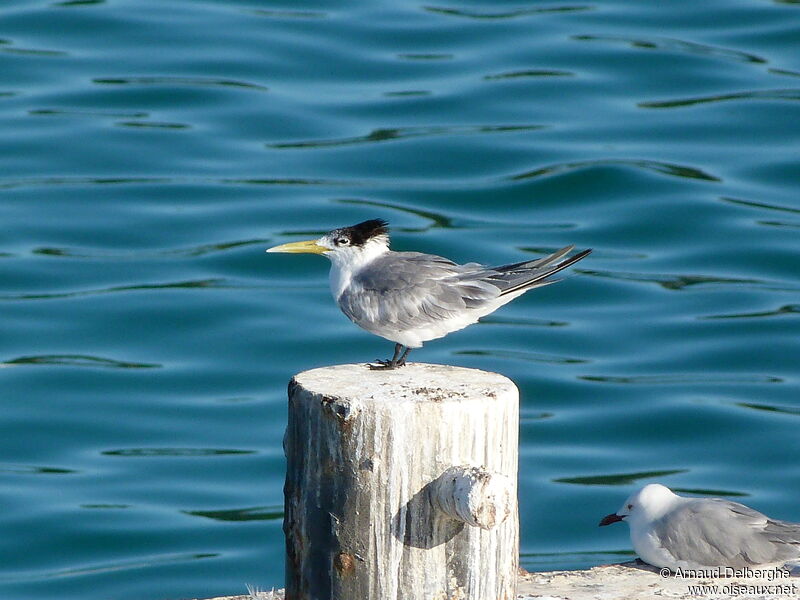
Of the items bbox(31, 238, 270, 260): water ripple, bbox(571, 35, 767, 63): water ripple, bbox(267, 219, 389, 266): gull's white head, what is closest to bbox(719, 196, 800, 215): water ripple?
bbox(571, 35, 767, 63): water ripple

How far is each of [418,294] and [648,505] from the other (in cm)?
173

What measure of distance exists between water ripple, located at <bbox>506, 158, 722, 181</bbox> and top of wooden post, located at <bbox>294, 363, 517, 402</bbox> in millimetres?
8904

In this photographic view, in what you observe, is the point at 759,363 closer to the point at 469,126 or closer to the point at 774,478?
the point at 774,478

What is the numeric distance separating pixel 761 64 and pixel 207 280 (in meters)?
7.13

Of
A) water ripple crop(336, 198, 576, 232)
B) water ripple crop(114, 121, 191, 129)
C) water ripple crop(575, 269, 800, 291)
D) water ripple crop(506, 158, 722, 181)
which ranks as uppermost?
water ripple crop(114, 121, 191, 129)

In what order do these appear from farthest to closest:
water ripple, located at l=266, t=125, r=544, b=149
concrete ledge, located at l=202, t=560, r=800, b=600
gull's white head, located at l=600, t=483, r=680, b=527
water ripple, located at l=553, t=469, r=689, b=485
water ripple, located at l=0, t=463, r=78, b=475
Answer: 1. water ripple, located at l=266, t=125, r=544, b=149
2. water ripple, located at l=0, t=463, r=78, b=475
3. water ripple, located at l=553, t=469, r=689, b=485
4. gull's white head, located at l=600, t=483, r=680, b=527
5. concrete ledge, located at l=202, t=560, r=800, b=600

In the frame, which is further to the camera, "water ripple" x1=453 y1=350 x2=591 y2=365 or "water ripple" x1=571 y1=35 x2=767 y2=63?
"water ripple" x1=571 y1=35 x2=767 y2=63

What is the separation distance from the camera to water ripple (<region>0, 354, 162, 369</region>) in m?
11.5

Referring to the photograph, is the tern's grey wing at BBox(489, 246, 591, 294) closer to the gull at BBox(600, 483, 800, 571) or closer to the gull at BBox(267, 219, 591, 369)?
the gull at BBox(267, 219, 591, 369)

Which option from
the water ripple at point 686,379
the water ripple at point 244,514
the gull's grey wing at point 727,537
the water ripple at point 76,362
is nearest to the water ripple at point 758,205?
the water ripple at point 686,379

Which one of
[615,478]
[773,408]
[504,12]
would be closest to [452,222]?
[773,408]

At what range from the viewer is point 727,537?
6539mm

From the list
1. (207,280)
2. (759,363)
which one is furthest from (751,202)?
(207,280)

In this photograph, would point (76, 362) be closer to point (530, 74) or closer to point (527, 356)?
point (527, 356)
